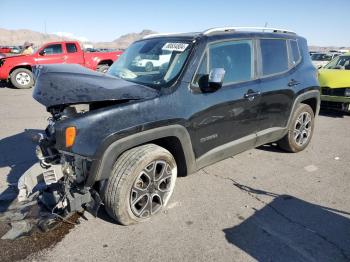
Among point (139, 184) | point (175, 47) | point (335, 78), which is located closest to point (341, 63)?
point (335, 78)

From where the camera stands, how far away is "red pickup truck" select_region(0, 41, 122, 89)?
43.2 ft

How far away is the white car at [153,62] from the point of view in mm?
3842

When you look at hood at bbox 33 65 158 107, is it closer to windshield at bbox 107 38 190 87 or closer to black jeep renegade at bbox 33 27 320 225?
black jeep renegade at bbox 33 27 320 225

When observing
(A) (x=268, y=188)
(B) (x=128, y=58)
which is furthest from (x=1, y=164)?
(A) (x=268, y=188)

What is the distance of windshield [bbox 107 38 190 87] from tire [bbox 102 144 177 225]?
80 centimetres

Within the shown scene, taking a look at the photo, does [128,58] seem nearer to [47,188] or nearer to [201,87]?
[201,87]

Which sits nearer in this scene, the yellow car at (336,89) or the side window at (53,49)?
the yellow car at (336,89)

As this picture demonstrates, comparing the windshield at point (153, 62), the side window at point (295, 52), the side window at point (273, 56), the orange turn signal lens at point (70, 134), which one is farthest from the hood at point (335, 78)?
the orange turn signal lens at point (70, 134)

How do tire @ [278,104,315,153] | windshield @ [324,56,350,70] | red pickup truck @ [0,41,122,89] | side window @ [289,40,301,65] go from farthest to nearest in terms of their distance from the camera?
red pickup truck @ [0,41,122,89] → windshield @ [324,56,350,70] → tire @ [278,104,315,153] → side window @ [289,40,301,65]

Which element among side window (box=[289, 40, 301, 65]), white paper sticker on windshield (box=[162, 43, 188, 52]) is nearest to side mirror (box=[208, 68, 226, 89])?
white paper sticker on windshield (box=[162, 43, 188, 52])

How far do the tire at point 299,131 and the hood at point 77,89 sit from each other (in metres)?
2.80

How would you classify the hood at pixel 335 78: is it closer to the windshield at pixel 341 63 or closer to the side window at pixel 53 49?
the windshield at pixel 341 63

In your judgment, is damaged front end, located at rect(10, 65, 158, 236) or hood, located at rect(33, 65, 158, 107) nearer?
damaged front end, located at rect(10, 65, 158, 236)

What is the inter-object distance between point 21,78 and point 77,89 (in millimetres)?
11774
